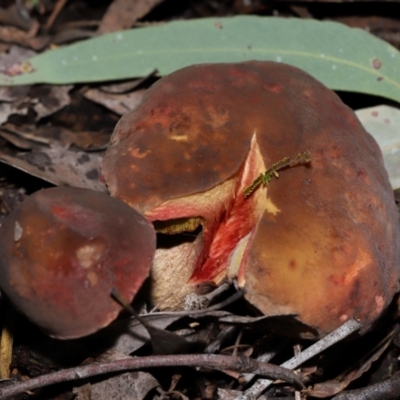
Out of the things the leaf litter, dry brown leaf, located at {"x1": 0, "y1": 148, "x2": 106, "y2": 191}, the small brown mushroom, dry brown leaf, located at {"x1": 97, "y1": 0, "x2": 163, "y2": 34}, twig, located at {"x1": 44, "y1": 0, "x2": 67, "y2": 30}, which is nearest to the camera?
the small brown mushroom

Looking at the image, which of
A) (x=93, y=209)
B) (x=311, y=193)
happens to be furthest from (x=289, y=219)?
(x=93, y=209)

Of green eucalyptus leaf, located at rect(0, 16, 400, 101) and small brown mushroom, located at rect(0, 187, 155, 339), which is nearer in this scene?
small brown mushroom, located at rect(0, 187, 155, 339)

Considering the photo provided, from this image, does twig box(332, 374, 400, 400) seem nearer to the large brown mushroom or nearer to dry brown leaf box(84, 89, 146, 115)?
the large brown mushroom

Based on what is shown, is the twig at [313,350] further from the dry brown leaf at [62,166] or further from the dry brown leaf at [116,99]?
the dry brown leaf at [116,99]

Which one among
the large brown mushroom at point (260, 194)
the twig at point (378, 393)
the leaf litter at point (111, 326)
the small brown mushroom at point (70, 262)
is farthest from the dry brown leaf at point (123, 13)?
the twig at point (378, 393)

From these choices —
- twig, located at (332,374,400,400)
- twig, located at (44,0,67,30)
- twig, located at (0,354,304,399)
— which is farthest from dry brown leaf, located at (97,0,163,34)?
twig, located at (332,374,400,400)

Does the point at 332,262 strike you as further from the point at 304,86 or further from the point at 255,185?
the point at 304,86

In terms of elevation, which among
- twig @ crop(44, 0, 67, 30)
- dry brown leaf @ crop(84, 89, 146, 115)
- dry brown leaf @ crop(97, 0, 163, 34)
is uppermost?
dry brown leaf @ crop(97, 0, 163, 34)
